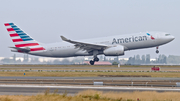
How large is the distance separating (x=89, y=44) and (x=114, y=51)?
588 cm

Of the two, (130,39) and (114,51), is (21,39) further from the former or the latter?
(130,39)

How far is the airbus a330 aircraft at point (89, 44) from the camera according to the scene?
179ft

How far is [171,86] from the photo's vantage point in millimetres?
29297

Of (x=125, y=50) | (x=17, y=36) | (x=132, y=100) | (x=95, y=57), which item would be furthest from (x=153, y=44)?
(x=132, y=100)

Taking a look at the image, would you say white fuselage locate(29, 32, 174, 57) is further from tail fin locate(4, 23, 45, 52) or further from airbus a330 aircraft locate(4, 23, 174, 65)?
tail fin locate(4, 23, 45, 52)

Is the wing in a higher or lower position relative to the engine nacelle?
higher

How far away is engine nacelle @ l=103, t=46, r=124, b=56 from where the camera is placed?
179 feet

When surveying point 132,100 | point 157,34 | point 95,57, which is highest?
point 157,34

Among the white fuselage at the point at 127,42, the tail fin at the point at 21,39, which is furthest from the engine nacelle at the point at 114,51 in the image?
the tail fin at the point at 21,39

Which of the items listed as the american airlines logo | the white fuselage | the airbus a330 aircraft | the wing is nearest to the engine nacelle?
the airbus a330 aircraft

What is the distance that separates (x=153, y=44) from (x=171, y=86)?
87.0 ft

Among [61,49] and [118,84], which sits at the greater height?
[61,49]

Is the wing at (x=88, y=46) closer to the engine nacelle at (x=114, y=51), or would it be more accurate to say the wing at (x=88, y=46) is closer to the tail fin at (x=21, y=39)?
the engine nacelle at (x=114, y=51)

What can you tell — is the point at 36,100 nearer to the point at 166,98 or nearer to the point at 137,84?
the point at 166,98
